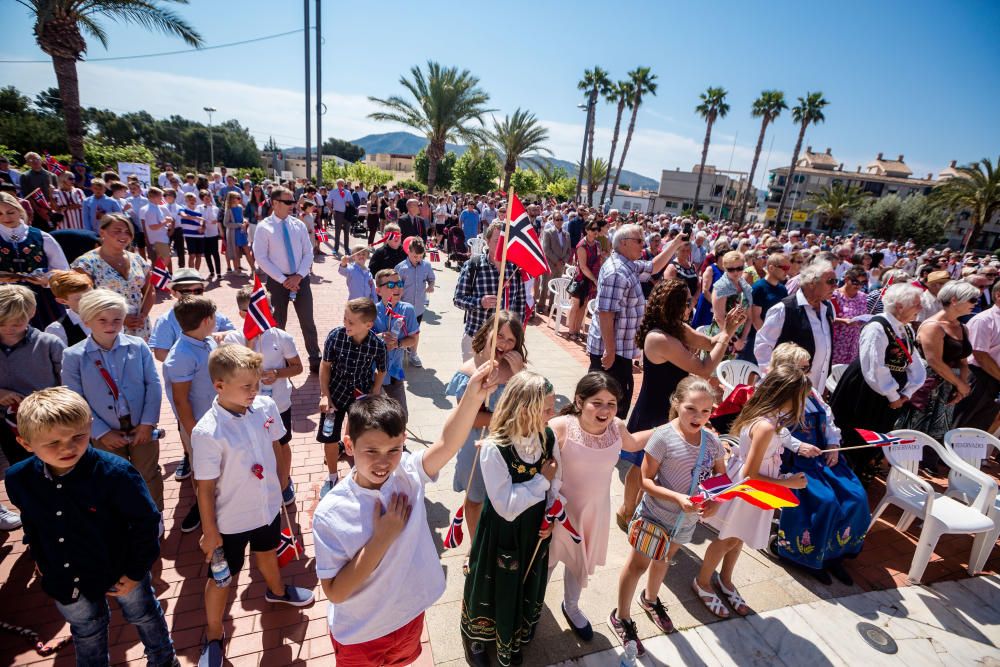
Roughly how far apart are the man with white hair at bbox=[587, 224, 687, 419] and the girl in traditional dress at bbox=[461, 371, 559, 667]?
6.76ft

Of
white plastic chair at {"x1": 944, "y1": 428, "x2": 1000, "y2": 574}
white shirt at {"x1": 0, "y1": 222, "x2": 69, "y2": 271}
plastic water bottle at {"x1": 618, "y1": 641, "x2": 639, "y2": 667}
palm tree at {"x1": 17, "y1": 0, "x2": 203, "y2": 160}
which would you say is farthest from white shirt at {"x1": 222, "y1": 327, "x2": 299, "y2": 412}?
palm tree at {"x1": 17, "y1": 0, "x2": 203, "y2": 160}

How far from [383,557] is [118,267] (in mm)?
4469

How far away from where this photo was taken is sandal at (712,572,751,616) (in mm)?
3238

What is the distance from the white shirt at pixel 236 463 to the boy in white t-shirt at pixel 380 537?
866 mm

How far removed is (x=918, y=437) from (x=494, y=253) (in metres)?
4.11

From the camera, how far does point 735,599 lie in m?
3.27

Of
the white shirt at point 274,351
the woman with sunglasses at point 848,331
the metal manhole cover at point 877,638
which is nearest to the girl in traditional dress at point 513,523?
the white shirt at point 274,351

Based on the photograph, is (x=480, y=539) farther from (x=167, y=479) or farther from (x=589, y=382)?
(x=167, y=479)

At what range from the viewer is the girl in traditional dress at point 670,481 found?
2.83m

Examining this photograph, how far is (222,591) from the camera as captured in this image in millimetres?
2488

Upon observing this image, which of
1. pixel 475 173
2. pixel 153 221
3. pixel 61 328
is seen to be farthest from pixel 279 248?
pixel 475 173

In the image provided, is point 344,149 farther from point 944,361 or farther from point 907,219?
point 944,361

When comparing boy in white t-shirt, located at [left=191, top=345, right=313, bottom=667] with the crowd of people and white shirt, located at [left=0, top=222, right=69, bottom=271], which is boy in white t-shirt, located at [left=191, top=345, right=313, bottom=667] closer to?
the crowd of people

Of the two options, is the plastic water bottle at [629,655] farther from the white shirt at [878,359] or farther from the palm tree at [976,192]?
the palm tree at [976,192]
